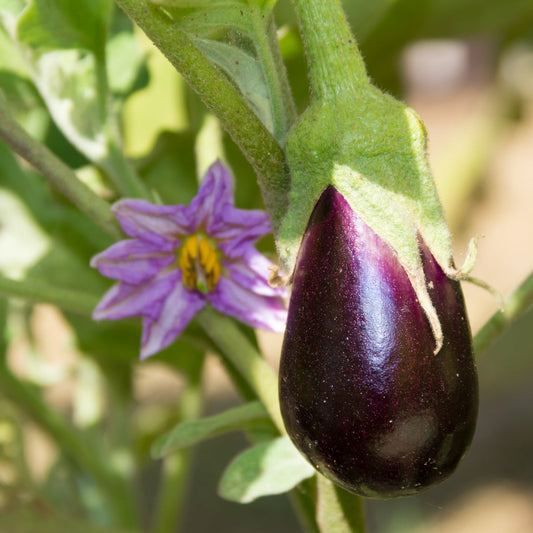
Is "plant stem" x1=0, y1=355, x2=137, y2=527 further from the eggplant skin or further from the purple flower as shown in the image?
the eggplant skin

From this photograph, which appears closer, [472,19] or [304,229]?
[304,229]

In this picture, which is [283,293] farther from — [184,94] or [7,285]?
[184,94]

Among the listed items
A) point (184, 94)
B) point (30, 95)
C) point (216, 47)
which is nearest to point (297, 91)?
point (184, 94)

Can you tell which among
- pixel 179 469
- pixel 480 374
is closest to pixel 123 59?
pixel 179 469

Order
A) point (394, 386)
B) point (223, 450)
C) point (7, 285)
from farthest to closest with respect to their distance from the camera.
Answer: point (223, 450) < point (7, 285) < point (394, 386)

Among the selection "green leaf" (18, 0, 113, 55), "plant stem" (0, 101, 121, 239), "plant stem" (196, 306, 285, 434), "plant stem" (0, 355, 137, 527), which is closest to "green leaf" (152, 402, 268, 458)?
"plant stem" (196, 306, 285, 434)

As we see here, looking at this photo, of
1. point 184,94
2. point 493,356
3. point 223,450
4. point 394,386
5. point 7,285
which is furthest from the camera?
point 223,450

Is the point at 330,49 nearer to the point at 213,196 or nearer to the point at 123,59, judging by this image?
the point at 213,196
